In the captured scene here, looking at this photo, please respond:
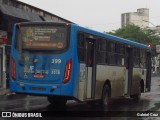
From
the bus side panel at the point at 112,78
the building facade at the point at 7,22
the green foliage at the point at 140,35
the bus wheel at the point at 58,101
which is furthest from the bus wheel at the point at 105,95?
the green foliage at the point at 140,35

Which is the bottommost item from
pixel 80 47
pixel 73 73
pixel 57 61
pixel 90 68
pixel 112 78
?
pixel 112 78

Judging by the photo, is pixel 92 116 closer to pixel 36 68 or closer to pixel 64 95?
pixel 64 95

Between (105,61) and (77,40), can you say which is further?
(105,61)

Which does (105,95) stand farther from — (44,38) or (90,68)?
(44,38)

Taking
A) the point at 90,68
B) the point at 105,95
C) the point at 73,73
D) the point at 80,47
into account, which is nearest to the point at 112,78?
the point at 105,95

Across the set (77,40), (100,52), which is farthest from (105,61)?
(77,40)

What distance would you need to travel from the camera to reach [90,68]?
15609 millimetres

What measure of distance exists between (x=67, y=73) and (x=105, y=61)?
352cm

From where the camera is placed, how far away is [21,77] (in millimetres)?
14453

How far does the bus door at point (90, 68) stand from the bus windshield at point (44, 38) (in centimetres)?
140

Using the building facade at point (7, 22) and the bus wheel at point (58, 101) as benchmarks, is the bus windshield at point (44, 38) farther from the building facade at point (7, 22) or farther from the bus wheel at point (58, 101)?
the building facade at point (7, 22)

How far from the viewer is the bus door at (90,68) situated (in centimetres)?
1532

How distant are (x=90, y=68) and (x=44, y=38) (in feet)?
7.33

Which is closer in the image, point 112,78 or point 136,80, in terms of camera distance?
point 112,78
